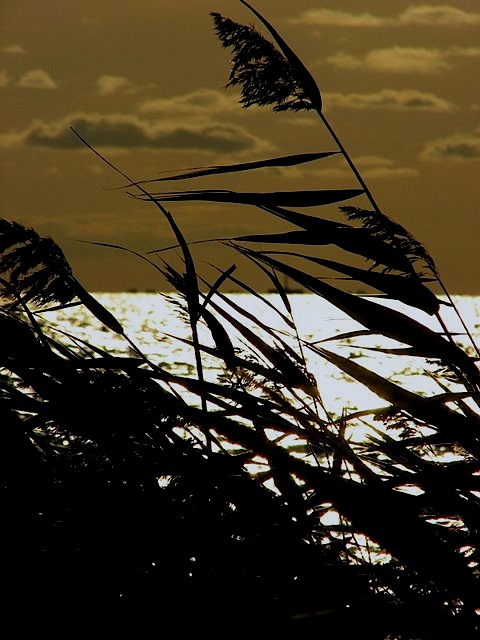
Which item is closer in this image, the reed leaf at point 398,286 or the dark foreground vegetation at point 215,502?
the dark foreground vegetation at point 215,502

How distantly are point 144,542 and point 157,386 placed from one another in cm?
37

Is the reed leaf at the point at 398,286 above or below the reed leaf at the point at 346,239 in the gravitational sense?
below

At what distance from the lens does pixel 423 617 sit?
1.43 m

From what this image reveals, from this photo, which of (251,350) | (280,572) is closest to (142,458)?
(280,572)

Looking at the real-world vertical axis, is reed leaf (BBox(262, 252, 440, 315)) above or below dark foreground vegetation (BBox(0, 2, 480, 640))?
above

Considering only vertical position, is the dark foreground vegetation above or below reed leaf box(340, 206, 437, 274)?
below

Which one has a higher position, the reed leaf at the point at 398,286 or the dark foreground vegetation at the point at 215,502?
the reed leaf at the point at 398,286

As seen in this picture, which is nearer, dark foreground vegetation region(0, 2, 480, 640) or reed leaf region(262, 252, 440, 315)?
dark foreground vegetation region(0, 2, 480, 640)

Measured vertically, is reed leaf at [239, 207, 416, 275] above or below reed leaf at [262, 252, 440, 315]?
above

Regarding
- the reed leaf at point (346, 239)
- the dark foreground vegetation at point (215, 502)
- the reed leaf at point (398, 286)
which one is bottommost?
the dark foreground vegetation at point (215, 502)

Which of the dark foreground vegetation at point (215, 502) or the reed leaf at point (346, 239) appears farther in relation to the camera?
the reed leaf at point (346, 239)

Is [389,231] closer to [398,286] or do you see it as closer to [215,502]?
[398,286]

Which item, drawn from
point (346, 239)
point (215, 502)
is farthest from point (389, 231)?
point (215, 502)

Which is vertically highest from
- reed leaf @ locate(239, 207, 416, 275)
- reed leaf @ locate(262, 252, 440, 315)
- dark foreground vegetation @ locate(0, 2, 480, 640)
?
reed leaf @ locate(239, 207, 416, 275)
